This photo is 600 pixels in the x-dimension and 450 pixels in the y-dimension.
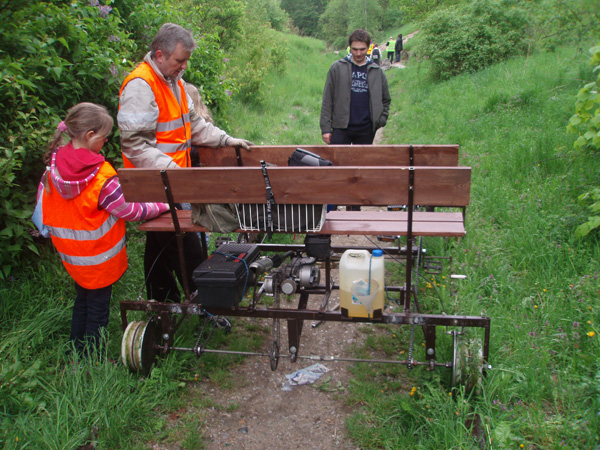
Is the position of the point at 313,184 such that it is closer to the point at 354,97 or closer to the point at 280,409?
the point at 280,409

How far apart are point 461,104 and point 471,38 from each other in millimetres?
6055

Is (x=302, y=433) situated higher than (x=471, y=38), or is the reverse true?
(x=471, y=38)

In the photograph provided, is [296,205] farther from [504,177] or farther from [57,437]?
[504,177]

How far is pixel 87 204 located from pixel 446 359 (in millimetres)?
2624

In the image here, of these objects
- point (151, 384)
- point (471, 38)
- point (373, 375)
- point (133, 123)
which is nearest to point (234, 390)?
point (151, 384)

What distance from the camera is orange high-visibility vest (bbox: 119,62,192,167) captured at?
3.59 metres

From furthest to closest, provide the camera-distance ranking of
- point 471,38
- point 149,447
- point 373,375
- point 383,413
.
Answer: point 471,38, point 373,375, point 383,413, point 149,447

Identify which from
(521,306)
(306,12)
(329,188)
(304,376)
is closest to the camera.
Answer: (329,188)

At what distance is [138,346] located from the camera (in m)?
3.46

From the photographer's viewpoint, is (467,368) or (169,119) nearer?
(467,368)

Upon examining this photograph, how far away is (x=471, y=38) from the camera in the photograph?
16312mm

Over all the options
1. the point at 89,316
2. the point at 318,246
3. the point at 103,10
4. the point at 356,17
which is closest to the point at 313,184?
the point at 318,246

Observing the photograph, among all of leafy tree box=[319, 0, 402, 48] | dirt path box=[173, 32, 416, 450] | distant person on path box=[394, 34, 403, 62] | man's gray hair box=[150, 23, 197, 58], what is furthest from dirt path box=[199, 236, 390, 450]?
leafy tree box=[319, 0, 402, 48]

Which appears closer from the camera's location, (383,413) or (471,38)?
(383,413)
